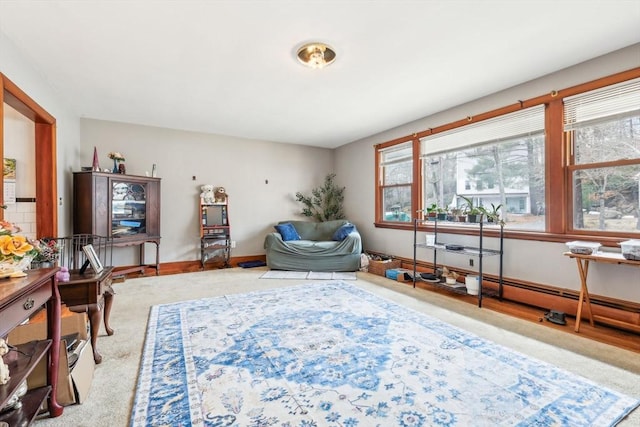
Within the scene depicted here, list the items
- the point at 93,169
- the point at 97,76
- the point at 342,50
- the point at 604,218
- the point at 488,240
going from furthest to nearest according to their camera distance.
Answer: the point at 93,169 < the point at 488,240 < the point at 97,76 < the point at 604,218 < the point at 342,50

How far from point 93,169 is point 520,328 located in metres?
5.33

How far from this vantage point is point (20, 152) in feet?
10.7

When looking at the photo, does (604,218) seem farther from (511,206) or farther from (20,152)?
(20,152)

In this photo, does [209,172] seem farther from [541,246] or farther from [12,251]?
[541,246]

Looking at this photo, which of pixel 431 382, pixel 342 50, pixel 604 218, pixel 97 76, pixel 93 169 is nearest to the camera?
pixel 431 382

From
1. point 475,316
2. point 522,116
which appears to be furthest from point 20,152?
point 522,116

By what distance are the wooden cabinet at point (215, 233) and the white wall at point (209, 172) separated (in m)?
0.16

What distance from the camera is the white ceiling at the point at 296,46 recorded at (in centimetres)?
207

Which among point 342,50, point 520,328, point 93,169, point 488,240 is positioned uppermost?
point 342,50

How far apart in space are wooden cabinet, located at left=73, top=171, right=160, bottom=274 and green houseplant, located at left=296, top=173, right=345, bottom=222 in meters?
2.81

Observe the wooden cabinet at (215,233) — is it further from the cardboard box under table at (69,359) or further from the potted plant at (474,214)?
the potted plant at (474,214)

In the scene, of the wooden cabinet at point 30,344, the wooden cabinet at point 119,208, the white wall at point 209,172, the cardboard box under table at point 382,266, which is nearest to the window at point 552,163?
the cardboard box under table at point 382,266

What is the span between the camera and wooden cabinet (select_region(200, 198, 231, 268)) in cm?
A: 529

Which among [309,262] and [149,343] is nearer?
[149,343]
